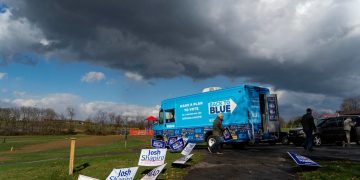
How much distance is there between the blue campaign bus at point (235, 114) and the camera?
1850 cm

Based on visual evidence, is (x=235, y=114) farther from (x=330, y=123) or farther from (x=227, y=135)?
(x=330, y=123)

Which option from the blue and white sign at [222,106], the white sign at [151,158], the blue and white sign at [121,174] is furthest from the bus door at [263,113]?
the blue and white sign at [121,174]

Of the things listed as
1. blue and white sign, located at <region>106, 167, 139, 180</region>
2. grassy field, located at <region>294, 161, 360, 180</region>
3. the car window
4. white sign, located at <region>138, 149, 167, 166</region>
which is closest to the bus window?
the car window

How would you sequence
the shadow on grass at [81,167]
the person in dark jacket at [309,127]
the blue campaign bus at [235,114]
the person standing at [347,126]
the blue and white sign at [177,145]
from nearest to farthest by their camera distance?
the shadow on grass at [81,167] → the person in dark jacket at [309,127] → the blue and white sign at [177,145] → the blue campaign bus at [235,114] → the person standing at [347,126]

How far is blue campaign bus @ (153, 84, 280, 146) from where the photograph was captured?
728 inches

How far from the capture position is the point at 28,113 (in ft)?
325

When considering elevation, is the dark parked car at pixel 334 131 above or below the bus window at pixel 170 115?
below

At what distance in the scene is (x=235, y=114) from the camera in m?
18.9

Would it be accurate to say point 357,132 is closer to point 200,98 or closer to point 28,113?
point 200,98

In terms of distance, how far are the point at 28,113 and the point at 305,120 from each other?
9633 cm

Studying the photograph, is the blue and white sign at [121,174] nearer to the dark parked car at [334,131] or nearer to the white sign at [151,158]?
the white sign at [151,158]

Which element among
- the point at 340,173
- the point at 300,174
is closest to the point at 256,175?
the point at 300,174

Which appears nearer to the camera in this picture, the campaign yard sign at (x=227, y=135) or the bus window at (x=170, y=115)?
the campaign yard sign at (x=227, y=135)

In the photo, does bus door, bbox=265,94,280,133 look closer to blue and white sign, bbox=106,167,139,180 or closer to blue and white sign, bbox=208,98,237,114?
blue and white sign, bbox=208,98,237,114
